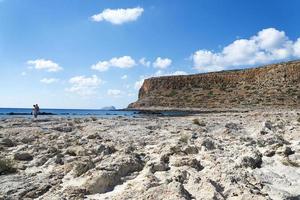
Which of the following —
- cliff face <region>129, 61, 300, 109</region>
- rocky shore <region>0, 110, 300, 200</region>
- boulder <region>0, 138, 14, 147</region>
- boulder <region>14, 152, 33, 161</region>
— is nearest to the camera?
rocky shore <region>0, 110, 300, 200</region>

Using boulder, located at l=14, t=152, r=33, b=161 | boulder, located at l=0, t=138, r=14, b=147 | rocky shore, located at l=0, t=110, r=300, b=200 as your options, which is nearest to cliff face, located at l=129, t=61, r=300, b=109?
boulder, located at l=0, t=138, r=14, b=147

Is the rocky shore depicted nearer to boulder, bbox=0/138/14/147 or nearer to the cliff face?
boulder, bbox=0/138/14/147

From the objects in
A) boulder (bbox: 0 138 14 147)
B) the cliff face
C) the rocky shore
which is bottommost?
the rocky shore

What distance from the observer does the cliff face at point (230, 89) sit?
84750 millimetres

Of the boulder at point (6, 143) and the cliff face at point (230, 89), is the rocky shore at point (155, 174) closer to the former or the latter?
the boulder at point (6, 143)

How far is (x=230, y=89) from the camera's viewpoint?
10212 cm

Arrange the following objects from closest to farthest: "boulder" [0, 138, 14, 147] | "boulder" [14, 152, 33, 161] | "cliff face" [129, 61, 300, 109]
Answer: "boulder" [14, 152, 33, 161], "boulder" [0, 138, 14, 147], "cliff face" [129, 61, 300, 109]

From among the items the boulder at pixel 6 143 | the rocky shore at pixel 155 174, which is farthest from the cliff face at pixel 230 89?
the rocky shore at pixel 155 174

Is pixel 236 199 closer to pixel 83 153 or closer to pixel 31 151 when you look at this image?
pixel 83 153

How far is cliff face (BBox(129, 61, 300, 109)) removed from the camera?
8475 centimetres

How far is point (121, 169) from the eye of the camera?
809cm

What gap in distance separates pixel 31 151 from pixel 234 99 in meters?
83.5

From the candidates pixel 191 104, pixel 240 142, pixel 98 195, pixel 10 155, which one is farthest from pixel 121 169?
pixel 191 104

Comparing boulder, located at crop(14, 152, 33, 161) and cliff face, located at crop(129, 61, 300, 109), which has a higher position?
cliff face, located at crop(129, 61, 300, 109)
